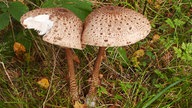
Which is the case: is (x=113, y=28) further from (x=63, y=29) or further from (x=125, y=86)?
(x=125, y=86)

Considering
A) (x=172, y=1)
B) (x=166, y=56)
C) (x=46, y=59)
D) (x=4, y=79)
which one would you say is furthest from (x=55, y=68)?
(x=172, y=1)

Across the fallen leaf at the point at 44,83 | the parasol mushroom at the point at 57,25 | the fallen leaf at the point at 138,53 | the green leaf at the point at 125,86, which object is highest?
the parasol mushroom at the point at 57,25

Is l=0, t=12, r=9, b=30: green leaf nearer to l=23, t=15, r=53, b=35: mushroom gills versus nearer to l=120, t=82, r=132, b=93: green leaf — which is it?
l=23, t=15, r=53, b=35: mushroom gills

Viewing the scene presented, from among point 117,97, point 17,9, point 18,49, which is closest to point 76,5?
point 17,9

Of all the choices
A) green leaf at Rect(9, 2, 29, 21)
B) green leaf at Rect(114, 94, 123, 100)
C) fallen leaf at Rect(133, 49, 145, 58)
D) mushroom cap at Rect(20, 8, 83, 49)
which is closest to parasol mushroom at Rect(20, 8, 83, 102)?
mushroom cap at Rect(20, 8, 83, 49)

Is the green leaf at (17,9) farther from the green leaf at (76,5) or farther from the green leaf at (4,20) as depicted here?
the green leaf at (76,5)

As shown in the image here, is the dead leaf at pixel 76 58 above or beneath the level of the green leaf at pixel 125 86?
above

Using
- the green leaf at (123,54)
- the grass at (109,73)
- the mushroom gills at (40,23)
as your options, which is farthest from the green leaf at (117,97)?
the mushroom gills at (40,23)
